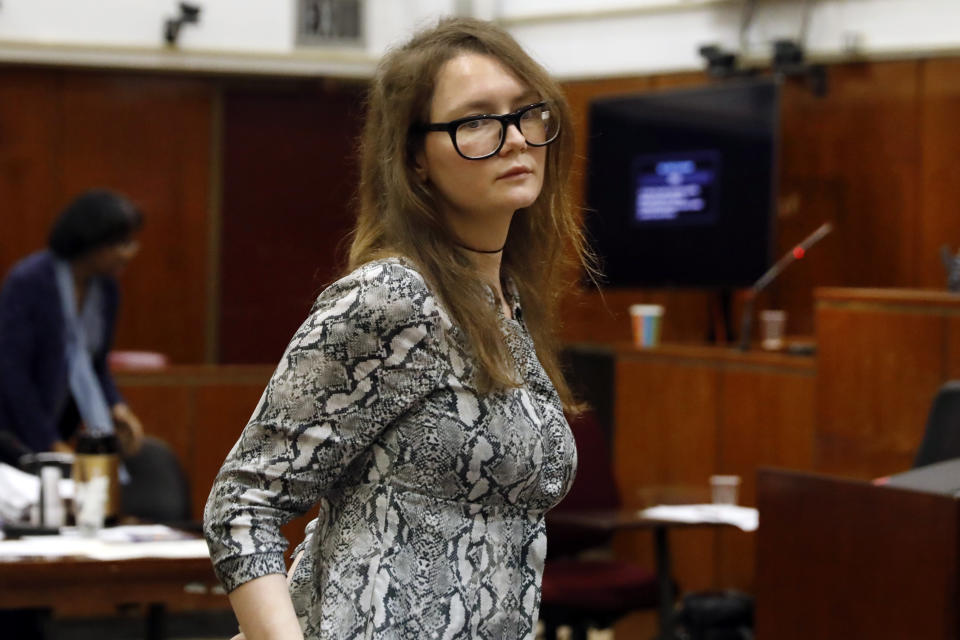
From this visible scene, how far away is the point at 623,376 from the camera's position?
6715 mm

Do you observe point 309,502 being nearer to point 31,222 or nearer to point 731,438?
point 731,438

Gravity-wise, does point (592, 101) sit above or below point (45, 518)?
above

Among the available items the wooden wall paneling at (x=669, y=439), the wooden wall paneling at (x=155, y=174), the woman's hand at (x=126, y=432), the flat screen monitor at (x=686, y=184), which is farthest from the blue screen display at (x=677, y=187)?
the woman's hand at (x=126, y=432)

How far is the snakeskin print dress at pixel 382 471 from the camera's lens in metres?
1.41

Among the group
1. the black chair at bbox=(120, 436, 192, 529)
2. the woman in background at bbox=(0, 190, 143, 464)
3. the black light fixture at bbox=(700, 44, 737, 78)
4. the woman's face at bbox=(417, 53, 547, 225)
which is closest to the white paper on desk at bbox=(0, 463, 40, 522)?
the woman in background at bbox=(0, 190, 143, 464)

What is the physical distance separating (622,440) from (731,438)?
2.37 feet

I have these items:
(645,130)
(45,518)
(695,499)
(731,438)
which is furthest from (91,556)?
(645,130)

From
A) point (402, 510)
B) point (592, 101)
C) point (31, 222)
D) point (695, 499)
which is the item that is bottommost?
point (695, 499)

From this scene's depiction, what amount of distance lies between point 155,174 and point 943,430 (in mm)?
5960

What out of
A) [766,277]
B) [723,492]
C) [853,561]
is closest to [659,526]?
[723,492]

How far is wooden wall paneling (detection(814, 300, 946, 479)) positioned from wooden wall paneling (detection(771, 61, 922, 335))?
156cm

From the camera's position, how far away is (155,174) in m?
8.71

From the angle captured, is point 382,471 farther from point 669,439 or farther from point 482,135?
point 669,439

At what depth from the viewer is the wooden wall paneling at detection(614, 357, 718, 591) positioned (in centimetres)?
625
